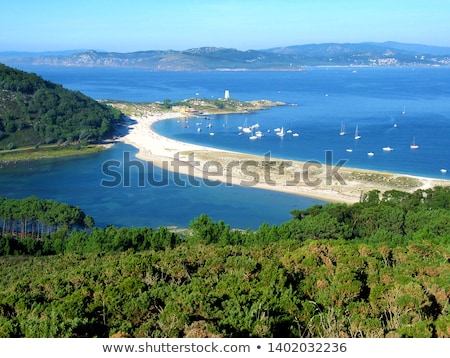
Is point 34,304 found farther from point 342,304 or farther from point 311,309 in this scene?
point 342,304

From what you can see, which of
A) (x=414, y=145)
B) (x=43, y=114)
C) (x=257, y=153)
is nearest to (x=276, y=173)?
(x=257, y=153)

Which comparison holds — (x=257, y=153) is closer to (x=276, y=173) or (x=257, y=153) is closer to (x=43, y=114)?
(x=276, y=173)

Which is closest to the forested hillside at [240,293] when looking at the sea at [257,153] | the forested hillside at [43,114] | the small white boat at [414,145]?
the sea at [257,153]

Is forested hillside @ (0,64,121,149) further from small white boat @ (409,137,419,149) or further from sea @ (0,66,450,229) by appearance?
small white boat @ (409,137,419,149)

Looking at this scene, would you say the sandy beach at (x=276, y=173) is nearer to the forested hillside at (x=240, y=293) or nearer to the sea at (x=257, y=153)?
the sea at (x=257, y=153)

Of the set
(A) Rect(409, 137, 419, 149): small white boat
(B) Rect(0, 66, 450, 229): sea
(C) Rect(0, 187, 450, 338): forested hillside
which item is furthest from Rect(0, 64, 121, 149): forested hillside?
(C) Rect(0, 187, 450, 338): forested hillside
